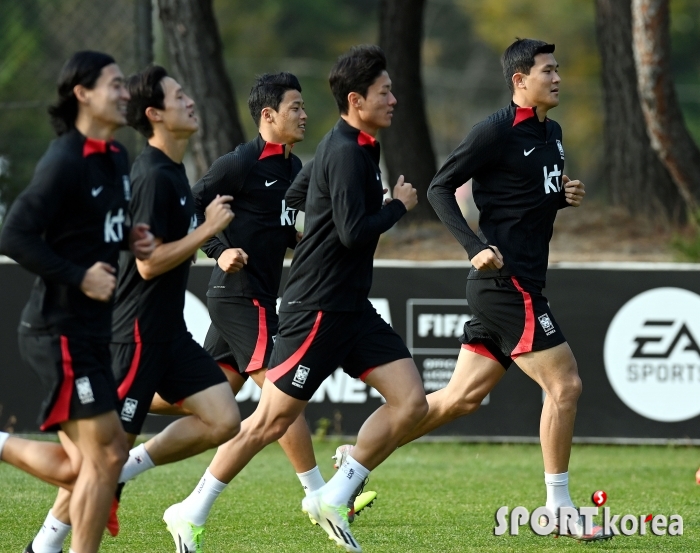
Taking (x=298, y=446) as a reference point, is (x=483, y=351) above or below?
above

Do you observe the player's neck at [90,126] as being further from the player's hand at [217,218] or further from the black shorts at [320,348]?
the black shorts at [320,348]

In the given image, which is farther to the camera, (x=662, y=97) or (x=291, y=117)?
(x=662, y=97)

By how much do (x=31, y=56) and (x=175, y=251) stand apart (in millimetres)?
9085

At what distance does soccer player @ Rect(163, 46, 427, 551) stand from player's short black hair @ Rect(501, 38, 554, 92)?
1.15 m

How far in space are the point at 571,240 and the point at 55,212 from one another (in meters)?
10.4

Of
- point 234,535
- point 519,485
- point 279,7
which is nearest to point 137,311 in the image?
point 234,535

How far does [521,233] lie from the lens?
682 centimetres

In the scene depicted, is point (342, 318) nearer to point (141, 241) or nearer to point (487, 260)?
point (487, 260)

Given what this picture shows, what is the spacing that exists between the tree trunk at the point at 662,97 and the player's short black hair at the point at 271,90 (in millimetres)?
6826

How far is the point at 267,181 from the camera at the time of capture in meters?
7.17

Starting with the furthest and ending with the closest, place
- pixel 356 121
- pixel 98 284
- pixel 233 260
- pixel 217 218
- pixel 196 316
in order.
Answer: pixel 196 316 → pixel 233 260 → pixel 356 121 → pixel 217 218 → pixel 98 284

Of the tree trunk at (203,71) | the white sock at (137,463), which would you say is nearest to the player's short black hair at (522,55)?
the white sock at (137,463)

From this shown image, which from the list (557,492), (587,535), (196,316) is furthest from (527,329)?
(196,316)

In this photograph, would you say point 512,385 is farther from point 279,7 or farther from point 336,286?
point 279,7
